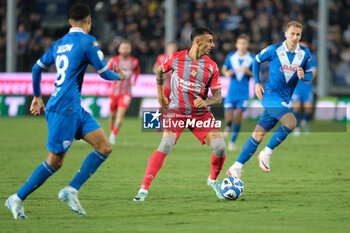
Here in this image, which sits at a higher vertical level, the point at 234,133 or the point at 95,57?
the point at 95,57

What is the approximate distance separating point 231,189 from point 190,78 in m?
1.48

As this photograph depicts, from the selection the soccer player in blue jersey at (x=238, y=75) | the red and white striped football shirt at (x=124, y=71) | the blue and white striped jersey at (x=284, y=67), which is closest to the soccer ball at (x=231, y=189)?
the blue and white striped jersey at (x=284, y=67)

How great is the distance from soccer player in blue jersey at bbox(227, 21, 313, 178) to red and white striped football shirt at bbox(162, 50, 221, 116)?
1.53 m

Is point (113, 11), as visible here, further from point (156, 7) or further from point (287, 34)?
point (287, 34)

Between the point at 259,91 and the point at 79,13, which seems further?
the point at 259,91

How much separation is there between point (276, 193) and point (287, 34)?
Result: 2.43 m

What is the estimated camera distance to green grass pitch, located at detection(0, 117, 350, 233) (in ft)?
23.3

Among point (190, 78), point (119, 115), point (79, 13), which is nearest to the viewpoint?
point (79, 13)

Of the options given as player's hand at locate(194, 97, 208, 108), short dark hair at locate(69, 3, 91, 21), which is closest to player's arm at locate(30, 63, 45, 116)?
short dark hair at locate(69, 3, 91, 21)

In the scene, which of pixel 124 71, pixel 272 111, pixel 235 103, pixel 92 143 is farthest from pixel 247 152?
pixel 124 71

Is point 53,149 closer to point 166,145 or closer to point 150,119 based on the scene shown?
point 166,145

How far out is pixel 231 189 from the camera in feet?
28.6

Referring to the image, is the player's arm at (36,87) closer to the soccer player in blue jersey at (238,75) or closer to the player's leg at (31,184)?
A: the player's leg at (31,184)

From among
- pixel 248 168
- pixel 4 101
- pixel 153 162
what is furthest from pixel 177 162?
pixel 4 101
